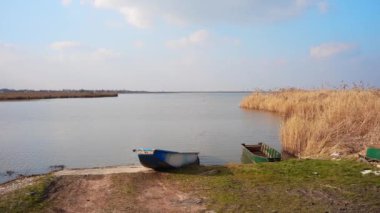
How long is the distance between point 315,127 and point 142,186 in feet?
26.4

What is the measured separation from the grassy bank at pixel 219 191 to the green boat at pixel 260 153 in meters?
1.53

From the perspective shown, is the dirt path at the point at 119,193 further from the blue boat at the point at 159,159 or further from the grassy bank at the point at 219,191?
the blue boat at the point at 159,159

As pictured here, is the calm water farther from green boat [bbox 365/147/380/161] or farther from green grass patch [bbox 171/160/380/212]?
green boat [bbox 365/147/380/161]

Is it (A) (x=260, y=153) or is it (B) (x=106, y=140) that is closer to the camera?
(A) (x=260, y=153)

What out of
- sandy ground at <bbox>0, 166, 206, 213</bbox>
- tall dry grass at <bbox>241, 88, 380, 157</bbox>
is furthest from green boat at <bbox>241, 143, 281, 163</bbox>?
sandy ground at <bbox>0, 166, 206, 213</bbox>

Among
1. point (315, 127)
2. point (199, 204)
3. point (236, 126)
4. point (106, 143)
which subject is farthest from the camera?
point (236, 126)

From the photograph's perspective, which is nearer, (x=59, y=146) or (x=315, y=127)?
(x=315, y=127)

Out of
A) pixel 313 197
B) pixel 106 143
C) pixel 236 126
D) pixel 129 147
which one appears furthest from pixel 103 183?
pixel 236 126

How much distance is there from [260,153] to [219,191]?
6.64 metres

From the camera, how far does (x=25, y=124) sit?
29375mm

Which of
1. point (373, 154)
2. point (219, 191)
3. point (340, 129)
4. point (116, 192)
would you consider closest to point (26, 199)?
point (116, 192)

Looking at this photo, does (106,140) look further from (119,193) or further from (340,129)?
(119,193)

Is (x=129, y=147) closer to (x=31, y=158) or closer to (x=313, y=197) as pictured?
(x=31, y=158)

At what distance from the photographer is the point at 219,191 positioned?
827cm
